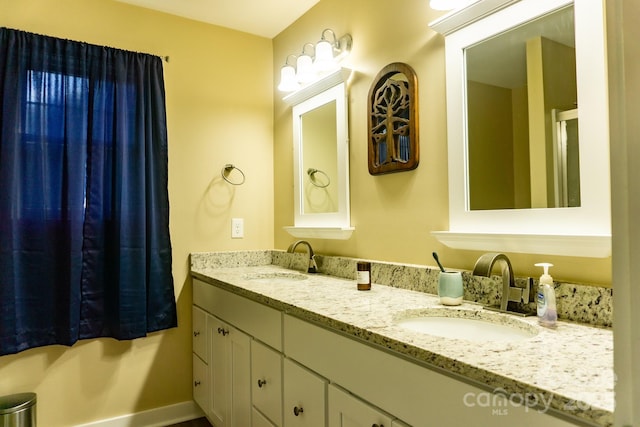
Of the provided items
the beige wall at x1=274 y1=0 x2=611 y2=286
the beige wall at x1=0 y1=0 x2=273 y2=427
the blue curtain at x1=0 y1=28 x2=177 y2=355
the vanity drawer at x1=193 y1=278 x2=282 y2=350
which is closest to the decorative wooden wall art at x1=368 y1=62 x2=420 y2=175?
the beige wall at x1=274 y1=0 x2=611 y2=286

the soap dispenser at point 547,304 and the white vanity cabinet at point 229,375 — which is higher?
the soap dispenser at point 547,304

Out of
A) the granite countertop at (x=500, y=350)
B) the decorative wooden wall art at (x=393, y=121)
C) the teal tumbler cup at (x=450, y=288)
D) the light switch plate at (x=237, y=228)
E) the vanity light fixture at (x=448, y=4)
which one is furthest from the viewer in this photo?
the light switch plate at (x=237, y=228)

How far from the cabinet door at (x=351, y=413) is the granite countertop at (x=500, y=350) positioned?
0.57 feet

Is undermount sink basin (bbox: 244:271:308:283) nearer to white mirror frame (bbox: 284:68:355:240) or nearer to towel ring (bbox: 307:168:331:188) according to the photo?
white mirror frame (bbox: 284:68:355:240)

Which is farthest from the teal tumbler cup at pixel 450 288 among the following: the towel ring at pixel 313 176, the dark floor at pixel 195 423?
the dark floor at pixel 195 423

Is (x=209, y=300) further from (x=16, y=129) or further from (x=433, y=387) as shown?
(x=433, y=387)

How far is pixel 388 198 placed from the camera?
1826 millimetres

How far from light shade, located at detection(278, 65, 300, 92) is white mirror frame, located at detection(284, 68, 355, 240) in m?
0.05

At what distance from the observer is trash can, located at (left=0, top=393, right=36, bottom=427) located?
1788 mm

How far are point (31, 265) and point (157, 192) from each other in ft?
2.24

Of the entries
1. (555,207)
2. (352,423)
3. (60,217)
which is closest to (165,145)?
(60,217)

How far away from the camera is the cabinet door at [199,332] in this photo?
87.4 inches

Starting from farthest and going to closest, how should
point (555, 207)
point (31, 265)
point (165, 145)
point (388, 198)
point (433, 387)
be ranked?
point (165, 145)
point (31, 265)
point (388, 198)
point (555, 207)
point (433, 387)

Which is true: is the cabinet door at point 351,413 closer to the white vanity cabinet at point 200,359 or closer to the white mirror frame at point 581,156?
the white mirror frame at point 581,156
